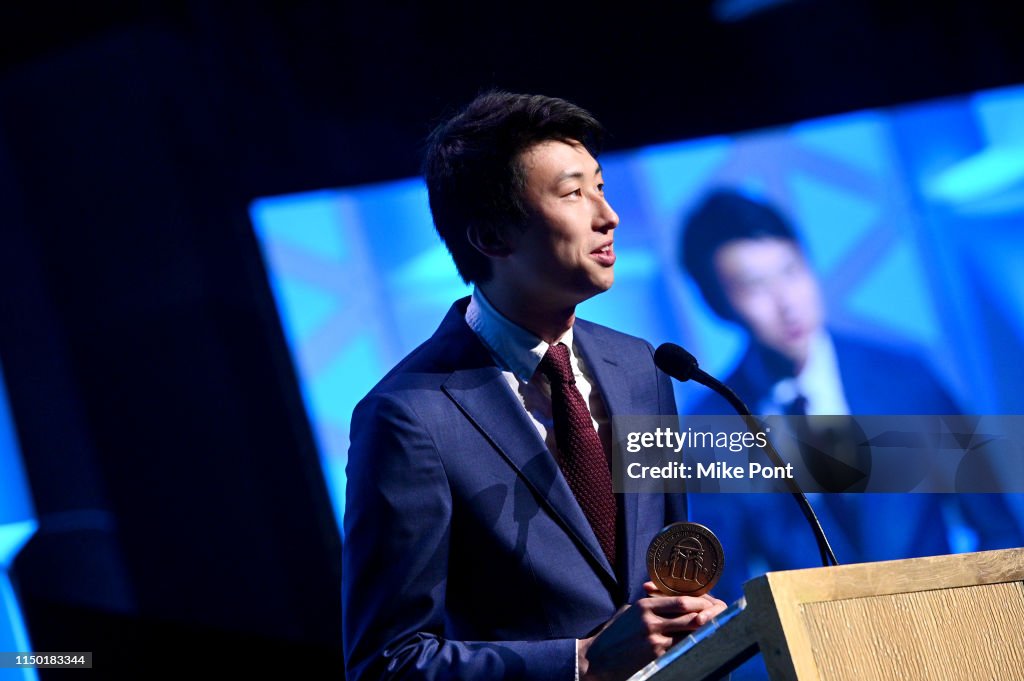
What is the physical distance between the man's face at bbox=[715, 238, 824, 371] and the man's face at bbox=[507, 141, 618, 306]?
102 centimetres

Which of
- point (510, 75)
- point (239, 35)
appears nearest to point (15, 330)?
point (239, 35)

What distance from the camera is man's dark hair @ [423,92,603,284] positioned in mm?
1734

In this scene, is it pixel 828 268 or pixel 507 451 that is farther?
pixel 828 268

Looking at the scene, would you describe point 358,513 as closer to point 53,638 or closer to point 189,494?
point 189,494

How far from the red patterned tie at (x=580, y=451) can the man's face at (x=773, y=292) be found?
1.06 m

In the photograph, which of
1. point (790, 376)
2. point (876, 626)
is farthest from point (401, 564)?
point (790, 376)

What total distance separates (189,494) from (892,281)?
204 centimetres

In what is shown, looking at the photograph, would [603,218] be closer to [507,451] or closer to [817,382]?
[507,451]

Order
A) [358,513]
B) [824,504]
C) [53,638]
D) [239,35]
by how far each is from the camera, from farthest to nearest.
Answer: [239,35]
[53,638]
[824,504]
[358,513]

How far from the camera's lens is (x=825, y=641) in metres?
0.95

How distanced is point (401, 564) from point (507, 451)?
0.81 feet

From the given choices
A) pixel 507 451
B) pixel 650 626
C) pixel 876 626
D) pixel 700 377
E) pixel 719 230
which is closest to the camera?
pixel 876 626

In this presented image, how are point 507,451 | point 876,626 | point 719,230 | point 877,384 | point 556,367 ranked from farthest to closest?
1. point 719,230
2. point 877,384
3. point 556,367
4. point 507,451
5. point 876,626

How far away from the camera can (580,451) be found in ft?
5.35
